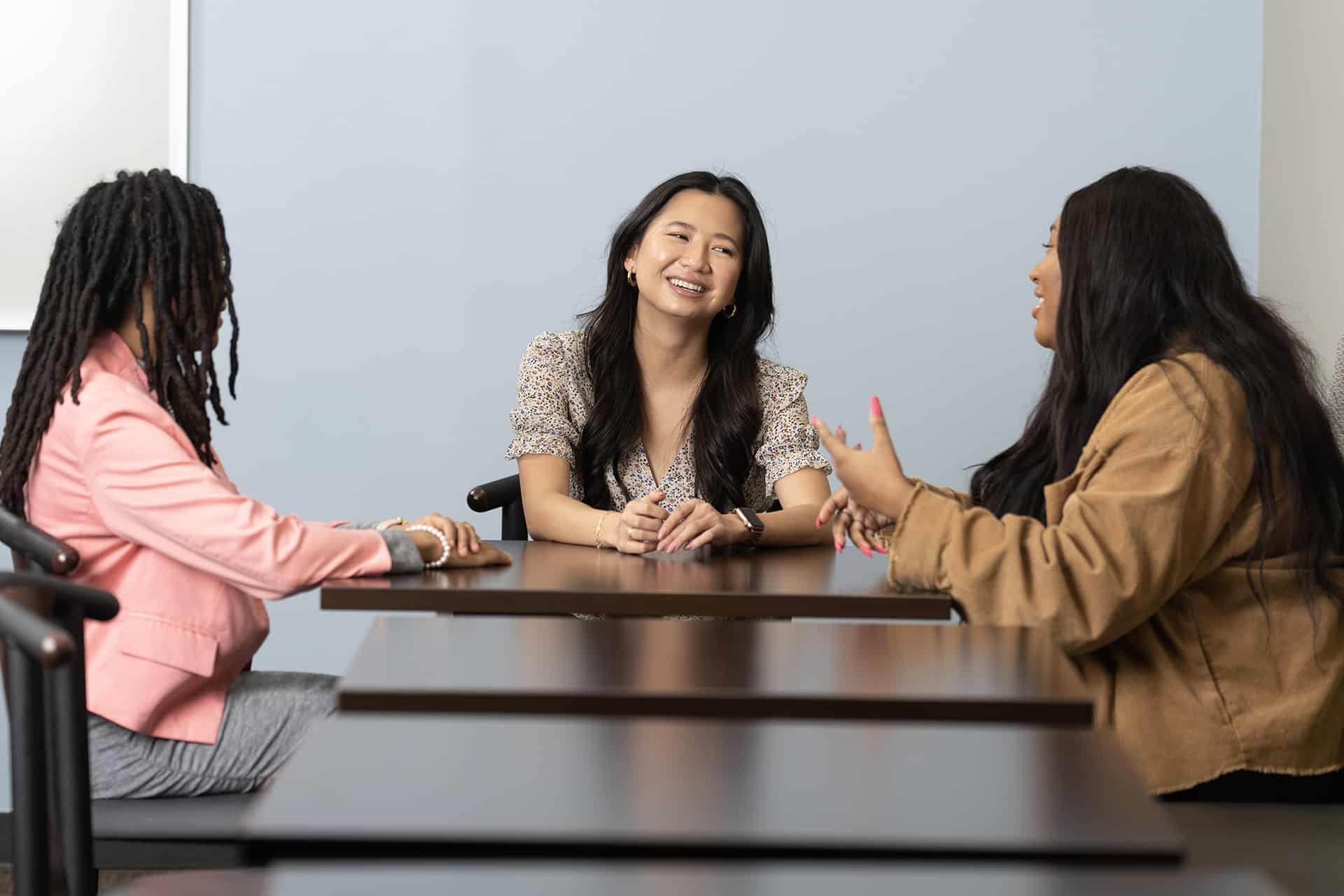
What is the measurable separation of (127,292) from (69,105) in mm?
1722

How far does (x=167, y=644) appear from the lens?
162cm

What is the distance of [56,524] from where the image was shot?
1.66m

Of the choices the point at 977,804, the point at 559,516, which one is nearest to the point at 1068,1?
the point at 559,516

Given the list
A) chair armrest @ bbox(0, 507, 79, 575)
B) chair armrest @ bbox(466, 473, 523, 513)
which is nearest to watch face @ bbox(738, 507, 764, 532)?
chair armrest @ bbox(466, 473, 523, 513)

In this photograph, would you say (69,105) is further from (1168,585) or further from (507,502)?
(1168,585)

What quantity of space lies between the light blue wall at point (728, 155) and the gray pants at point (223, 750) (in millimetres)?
1786

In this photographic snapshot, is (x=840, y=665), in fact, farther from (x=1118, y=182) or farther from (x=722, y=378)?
(x=722, y=378)

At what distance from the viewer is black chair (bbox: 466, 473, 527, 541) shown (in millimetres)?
2389

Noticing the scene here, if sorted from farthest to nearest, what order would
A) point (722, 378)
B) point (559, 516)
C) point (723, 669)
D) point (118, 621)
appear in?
point (722, 378), point (559, 516), point (118, 621), point (723, 669)

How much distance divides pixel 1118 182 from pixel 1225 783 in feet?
2.51

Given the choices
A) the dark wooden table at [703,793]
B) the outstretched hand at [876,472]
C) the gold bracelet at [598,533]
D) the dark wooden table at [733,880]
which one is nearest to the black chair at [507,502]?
the gold bracelet at [598,533]

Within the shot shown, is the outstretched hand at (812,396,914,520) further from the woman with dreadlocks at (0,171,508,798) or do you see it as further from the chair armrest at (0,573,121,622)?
the chair armrest at (0,573,121,622)

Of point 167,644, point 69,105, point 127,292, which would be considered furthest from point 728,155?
point 167,644

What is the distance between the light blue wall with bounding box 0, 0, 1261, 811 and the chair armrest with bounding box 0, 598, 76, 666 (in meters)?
2.34
